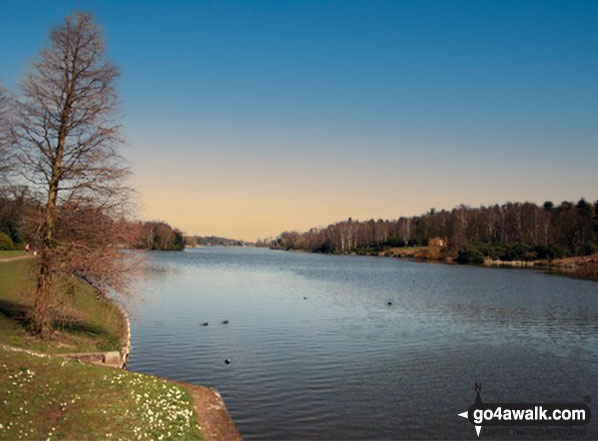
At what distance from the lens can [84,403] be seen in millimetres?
14734

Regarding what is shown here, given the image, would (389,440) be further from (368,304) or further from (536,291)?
(536,291)

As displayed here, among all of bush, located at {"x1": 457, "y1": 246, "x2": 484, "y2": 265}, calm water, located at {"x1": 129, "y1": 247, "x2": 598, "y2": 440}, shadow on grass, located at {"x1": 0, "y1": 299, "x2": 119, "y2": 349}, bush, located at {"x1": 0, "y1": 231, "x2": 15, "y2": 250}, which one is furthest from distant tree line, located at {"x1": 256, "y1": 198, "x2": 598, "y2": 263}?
shadow on grass, located at {"x1": 0, "y1": 299, "x2": 119, "y2": 349}

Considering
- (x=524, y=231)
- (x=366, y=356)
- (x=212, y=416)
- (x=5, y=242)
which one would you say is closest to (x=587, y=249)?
(x=524, y=231)

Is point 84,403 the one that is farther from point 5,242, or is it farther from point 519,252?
point 519,252

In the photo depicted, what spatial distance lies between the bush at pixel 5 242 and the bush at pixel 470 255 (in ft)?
337

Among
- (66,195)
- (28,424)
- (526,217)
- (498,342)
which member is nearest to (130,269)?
(66,195)

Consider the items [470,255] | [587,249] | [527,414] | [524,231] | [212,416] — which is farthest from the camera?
[524,231]

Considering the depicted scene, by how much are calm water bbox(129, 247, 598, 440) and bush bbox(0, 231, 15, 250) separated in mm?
34002

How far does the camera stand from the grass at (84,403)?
13.0 m

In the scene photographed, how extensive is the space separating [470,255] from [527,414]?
115 meters

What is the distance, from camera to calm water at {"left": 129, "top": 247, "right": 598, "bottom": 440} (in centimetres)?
1889

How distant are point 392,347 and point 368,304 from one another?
18981 millimetres

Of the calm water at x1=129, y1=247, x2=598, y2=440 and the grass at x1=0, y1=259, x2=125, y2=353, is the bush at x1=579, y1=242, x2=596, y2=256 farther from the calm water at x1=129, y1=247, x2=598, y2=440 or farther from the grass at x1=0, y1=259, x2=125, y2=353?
the grass at x1=0, y1=259, x2=125, y2=353

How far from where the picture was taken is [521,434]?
1816 centimetres
